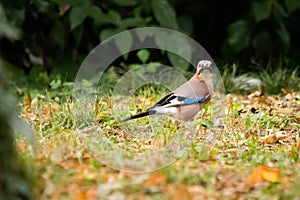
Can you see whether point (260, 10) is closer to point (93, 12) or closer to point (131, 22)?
point (131, 22)

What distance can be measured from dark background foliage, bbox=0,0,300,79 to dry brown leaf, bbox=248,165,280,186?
12.3 feet

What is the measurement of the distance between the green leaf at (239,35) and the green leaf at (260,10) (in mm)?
261

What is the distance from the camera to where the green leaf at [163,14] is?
677 centimetres

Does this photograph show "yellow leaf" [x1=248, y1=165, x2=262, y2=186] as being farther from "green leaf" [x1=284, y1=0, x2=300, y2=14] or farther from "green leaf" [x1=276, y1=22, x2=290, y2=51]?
"green leaf" [x1=276, y1=22, x2=290, y2=51]

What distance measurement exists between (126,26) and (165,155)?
11.3ft

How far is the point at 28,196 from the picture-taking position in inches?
106

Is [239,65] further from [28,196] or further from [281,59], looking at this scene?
[28,196]

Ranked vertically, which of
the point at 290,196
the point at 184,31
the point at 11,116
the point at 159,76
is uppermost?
the point at 184,31

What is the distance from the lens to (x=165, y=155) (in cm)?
364

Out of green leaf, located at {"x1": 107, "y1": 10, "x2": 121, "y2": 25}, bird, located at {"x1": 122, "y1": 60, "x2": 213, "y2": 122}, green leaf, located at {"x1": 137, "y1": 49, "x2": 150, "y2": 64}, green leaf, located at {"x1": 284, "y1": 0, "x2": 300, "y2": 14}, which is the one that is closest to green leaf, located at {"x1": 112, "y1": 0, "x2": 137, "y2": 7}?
green leaf, located at {"x1": 107, "y1": 10, "x2": 121, "y2": 25}

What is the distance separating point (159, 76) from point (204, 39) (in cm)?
171

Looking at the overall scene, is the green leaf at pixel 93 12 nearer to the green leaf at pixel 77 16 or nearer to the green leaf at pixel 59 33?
the green leaf at pixel 77 16

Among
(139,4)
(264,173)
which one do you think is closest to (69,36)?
(139,4)

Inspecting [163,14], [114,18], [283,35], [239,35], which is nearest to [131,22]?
[114,18]
